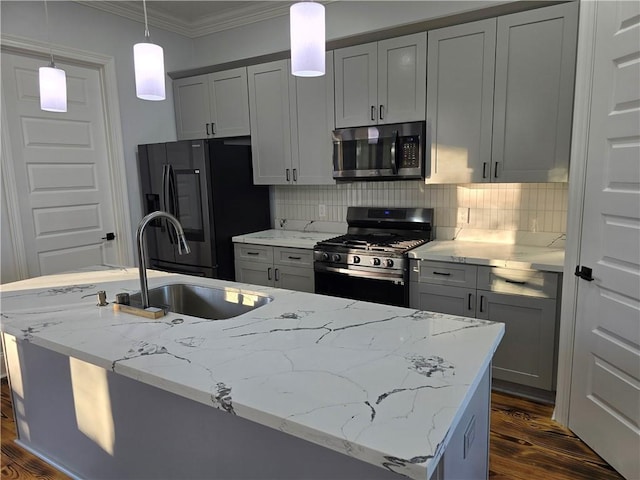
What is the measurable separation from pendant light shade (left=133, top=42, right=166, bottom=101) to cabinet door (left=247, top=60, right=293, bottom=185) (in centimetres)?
193

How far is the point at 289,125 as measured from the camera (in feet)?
11.7

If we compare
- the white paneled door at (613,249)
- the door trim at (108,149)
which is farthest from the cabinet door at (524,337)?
the door trim at (108,149)

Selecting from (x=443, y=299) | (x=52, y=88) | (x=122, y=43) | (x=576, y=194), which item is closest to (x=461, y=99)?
(x=576, y=194)

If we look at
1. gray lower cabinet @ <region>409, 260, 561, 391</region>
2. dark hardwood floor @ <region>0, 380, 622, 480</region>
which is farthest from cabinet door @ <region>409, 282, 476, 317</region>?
dark hardwood floor @ <region>0, 380, 622, 480</region>

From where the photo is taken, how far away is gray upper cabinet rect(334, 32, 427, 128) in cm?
295

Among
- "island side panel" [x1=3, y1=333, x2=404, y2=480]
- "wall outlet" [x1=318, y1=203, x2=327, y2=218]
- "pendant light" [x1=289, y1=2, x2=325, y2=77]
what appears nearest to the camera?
"island side panel" [x1=3, y1=333, x2=404, y2=480]

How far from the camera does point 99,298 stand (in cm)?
186

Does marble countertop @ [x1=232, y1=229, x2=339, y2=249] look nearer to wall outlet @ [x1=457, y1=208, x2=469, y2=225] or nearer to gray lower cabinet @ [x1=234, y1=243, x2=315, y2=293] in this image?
gray lower cabinet @ [x1=234, y1=243, x2=315, y2=293]

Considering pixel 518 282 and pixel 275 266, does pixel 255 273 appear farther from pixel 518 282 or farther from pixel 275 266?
pixel 518 282

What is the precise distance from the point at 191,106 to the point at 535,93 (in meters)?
2.95

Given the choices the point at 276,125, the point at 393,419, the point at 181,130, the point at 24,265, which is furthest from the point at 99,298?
the point at 181,130

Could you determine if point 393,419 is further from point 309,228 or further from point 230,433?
point 309,228

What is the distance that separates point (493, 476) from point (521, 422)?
0.53 meters

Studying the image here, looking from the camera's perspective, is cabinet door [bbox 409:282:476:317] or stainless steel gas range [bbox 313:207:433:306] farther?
stainless steel gas range [bbox 313:207:433:306]
